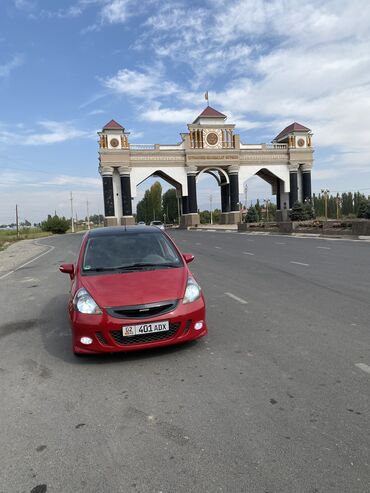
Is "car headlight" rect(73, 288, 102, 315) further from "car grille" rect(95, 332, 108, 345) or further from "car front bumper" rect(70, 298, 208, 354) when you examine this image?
"car grille" rect(95, 332, 108, 345)

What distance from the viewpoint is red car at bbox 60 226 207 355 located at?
15.2ft

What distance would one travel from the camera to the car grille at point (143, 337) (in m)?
4.63

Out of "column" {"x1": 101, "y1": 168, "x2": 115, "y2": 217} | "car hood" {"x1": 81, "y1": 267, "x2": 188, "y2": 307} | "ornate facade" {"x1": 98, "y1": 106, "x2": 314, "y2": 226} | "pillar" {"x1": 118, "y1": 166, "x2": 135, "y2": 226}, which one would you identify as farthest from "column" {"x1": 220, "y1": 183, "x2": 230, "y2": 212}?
"car hood" {"x1": 81, "y1": 267, "x2": 188, "y2": 307}

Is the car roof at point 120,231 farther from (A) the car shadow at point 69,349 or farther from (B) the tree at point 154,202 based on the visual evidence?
(B) the tree at point 154,202

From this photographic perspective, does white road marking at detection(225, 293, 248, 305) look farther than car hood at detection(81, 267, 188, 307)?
Yes

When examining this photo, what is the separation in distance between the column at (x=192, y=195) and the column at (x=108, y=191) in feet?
40.9

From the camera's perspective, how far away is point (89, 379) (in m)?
4.42

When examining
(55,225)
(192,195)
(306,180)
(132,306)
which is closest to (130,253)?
(132,306)

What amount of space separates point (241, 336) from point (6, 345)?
10.8ft

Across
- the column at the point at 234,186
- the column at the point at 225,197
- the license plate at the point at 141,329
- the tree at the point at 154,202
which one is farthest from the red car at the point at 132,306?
the tree at the point at 154,202

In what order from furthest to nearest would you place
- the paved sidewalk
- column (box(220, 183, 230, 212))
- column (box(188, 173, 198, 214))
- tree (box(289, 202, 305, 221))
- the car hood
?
column (box(220, 183, 230, 212)) < column (box(188, 173, 198, 214)) < tree (box(289, 202, 305, 221)) < the paved sidewalk < the car hood

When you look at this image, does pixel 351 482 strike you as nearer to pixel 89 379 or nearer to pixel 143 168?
pixel 89 379

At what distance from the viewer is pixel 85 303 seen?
4805 mm

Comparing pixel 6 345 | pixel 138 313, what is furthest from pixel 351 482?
pixel 6 345
